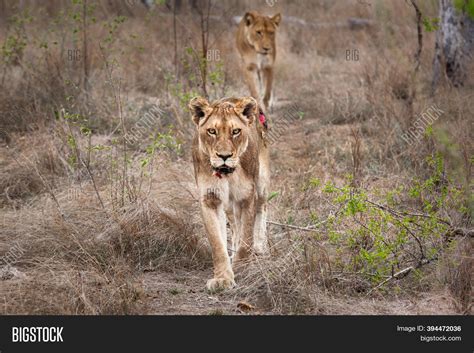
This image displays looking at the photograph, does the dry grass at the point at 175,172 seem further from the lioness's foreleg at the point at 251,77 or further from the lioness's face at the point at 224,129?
the lioness's face at the point at 224,129

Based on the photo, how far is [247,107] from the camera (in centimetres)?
582

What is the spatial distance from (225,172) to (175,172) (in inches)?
86.7

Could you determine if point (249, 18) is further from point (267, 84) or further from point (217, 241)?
point (217, 241)

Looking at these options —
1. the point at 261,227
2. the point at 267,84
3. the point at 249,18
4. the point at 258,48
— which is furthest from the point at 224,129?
the point at 249,18

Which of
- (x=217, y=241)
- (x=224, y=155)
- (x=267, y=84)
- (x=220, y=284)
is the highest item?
(x=224, y=155)

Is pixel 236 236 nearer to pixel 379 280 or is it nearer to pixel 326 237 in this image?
pixel 326 237

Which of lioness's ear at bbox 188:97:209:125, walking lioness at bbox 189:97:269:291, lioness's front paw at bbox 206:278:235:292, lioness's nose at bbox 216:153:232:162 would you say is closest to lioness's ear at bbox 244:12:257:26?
walking lioness at bbox 189:97:269:291

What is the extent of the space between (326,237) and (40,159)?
3237 mm

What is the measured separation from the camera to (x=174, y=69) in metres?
12.0

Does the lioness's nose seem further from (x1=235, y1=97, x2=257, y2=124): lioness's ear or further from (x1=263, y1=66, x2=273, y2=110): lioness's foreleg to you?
(x1=263, y1=66, x2=273, y2=110): lioness's foreleg

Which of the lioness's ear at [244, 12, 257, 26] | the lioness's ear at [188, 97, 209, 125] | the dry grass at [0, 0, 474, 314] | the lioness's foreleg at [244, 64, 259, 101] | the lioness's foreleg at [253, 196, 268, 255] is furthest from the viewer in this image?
the lioness's ear at [244, 12, 257, 26]

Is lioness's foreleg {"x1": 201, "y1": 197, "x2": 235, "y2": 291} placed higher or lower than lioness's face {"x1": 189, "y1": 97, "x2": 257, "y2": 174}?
lower

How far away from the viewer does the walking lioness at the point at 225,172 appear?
5.54m

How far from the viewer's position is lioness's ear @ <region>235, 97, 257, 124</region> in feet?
19.0
